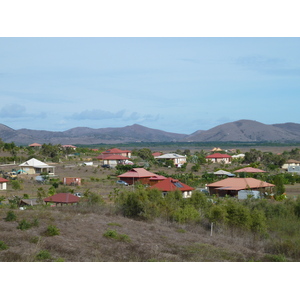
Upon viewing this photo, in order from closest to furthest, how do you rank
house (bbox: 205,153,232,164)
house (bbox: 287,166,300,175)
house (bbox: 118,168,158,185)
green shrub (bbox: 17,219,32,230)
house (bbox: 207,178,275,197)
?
green shrub (bbox: 17,219,32,230) < house (bbox: 207,178,275,197) < house (bbox: 118,168,158,185) < house (bbox: 287,166,300,175) < house (bbox: 205,153,232,164)

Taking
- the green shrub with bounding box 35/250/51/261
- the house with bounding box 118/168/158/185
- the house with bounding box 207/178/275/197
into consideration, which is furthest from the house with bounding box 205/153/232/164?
the green shrub with bounding box 35/250/51/261

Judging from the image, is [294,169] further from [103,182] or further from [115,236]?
[115,236]

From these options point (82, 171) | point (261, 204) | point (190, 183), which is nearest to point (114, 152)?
point (82, 171)

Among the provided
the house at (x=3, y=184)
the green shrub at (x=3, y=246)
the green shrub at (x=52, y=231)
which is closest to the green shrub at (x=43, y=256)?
the green shrub at (x=3, y=246)

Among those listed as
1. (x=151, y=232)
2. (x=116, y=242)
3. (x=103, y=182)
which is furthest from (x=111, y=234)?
(x=103, y=182)

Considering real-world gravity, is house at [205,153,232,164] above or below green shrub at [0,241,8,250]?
below

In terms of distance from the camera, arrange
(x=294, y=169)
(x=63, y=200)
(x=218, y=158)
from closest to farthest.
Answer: (x=63, y=200)
(x=294, y=169)
(x=218, y=158)

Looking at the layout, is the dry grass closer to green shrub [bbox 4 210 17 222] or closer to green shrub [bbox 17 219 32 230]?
green shrub [bbox 17 219 32 230]

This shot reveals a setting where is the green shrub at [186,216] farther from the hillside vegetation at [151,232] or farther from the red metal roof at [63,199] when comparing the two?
the red metal roof at [63,199]

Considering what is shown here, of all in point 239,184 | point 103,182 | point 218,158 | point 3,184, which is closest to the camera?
point 239,184

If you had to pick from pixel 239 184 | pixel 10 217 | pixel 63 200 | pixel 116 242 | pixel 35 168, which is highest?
pixel 10 217

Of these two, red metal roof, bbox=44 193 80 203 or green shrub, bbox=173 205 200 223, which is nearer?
green shrub, bbox=173 205 200 223

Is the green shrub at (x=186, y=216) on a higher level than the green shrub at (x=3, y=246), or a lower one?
lower

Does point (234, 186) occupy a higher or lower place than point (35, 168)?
lower
